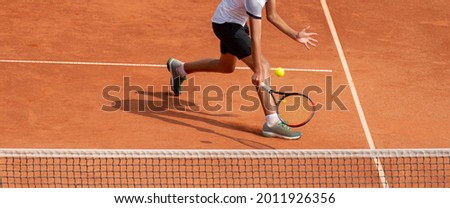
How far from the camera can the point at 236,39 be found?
11383mm

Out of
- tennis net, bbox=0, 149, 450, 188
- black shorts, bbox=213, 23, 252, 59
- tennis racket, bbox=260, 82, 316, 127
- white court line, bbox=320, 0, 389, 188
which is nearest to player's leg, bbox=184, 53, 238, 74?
black shorts, bbox=213, 23, 252, 59

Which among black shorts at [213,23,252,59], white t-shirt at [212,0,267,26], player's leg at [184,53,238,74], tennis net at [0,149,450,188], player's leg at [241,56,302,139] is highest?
white t-shirt at [212,0,267,26]

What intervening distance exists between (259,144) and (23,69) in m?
3.59

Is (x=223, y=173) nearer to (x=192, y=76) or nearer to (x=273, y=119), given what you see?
(x=273, y=119)

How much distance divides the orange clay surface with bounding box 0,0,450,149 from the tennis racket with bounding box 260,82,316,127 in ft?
0.62

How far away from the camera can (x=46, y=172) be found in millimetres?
10234

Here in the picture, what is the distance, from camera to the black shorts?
11375mm

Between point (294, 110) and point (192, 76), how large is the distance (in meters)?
1.82

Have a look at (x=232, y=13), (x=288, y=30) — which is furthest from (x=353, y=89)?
(x=288, y=30)

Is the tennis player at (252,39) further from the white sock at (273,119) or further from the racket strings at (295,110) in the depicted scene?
the racket strings at (295,110)

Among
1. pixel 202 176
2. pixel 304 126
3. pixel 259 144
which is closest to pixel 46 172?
pixel 202 176

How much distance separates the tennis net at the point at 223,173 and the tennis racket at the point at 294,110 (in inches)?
25.6

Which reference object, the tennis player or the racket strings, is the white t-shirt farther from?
the racket strings
